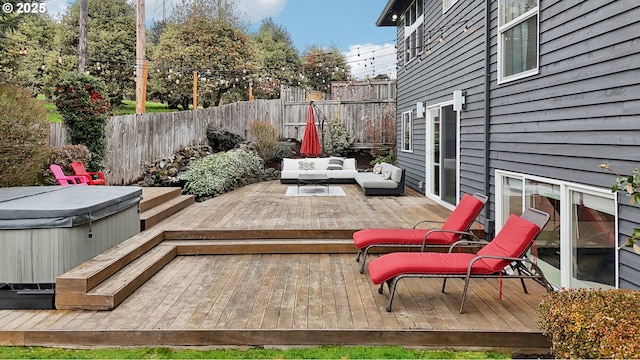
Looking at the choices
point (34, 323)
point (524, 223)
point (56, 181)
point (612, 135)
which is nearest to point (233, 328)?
Answer: point (34, 323)

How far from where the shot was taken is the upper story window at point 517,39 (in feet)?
16.4

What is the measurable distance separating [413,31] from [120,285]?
926 centimetres

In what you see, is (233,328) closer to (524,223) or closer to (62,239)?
(62,239)

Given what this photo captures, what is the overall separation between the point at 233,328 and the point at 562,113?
11.3 ft

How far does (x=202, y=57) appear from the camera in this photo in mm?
22156

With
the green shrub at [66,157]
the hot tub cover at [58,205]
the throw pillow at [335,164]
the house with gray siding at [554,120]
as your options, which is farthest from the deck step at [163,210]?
the throw pillow at [335,164]

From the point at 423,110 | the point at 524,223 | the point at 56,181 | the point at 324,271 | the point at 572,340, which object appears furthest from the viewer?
the point at 423,110

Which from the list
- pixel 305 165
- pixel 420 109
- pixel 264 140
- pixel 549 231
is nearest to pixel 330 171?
pixel 305 165

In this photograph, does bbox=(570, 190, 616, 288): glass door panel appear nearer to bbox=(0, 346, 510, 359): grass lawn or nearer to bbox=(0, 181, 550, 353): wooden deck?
bbox=(0, 181, 550, 353): wooden deck

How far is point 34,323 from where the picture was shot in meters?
3.67

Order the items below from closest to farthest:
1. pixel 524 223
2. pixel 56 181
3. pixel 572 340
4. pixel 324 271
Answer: pixel 572 340
pixel 524 223
pixel 324 271
pixel 56 181

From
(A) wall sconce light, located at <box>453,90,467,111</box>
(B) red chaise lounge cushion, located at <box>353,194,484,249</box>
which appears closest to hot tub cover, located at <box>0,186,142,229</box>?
(B) red chaise lounge cushion, located at <box>353,194,484,249</box>

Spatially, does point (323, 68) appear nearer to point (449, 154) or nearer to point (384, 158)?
point (384, 158)

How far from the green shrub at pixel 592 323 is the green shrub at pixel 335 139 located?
13.8 meters
